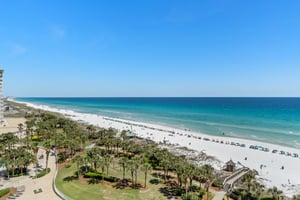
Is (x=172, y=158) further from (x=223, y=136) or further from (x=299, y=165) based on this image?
(x=223, y=136)

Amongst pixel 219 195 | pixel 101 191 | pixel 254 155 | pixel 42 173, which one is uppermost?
pixel 254 155

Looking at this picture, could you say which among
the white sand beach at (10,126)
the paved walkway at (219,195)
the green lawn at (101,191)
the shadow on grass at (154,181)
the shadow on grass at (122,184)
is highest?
the white sand beach at (10,126)

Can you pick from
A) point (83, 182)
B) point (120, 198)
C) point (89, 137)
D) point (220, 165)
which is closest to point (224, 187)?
point (220, 165)

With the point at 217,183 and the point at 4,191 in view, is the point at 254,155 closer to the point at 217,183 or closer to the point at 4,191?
the point at 217,183

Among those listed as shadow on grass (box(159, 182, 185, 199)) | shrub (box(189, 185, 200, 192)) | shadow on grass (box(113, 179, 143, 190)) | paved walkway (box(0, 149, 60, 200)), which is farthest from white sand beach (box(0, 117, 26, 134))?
shrub (box(189, 185, 200, 192))

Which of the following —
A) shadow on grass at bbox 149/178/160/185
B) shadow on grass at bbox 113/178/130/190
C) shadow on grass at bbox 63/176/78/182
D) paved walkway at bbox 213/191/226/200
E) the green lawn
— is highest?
shadow on grass at bbox 63/176/78/182

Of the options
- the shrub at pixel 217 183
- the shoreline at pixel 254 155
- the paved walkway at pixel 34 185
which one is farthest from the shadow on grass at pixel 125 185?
the shoreline at pixel 254 155

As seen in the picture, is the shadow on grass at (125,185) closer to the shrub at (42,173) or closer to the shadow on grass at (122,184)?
the shadow on grass at (122,184)

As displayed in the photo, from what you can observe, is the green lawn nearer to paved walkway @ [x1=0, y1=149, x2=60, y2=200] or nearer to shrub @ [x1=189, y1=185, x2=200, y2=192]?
paved walkway @ [x1=0, y1=149, x2=60, y2=200]

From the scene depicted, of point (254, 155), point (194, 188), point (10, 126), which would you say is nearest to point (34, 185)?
point (194, 188)

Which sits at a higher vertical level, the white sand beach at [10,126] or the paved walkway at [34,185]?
the white sand beach at [10,126]

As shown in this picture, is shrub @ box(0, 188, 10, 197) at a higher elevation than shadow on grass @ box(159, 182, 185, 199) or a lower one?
higher
